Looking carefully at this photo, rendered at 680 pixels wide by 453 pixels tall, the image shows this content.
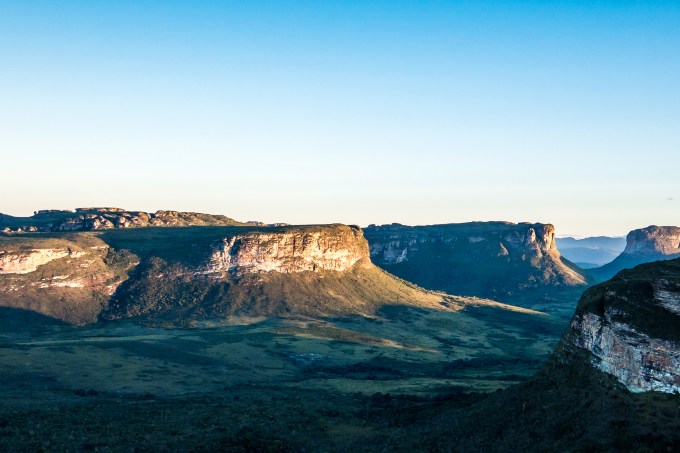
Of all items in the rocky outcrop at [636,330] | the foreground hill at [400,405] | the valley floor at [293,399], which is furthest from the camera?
the valley floor at [293,399]

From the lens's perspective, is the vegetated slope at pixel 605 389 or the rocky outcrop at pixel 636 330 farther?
the rocky outcrop at pixel 636 330

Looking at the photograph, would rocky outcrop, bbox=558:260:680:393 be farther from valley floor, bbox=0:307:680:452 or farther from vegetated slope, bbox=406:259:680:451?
valley floor, bbox=0:307:680:452

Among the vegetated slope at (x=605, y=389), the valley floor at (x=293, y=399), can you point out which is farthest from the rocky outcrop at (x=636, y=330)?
the valley floor at (x=293, y=399)

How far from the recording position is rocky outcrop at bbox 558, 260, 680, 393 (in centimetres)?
5934

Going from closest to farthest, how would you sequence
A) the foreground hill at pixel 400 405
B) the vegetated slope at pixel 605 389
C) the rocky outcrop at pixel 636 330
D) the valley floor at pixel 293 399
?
the vegetated slope at pixel 605 389 → the rocky outcrop at pixel 636 330 → the foreground hill at pixel 400 405 → the valley floor at pixel 293 399

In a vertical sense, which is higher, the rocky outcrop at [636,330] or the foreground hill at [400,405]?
the rocky outcrop at [636,330]

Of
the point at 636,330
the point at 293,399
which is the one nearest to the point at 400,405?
the point at 293,399

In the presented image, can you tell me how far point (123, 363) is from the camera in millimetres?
135125

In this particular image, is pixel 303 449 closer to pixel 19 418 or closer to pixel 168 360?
pixel 19 418

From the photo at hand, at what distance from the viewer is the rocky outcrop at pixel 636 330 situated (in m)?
59.3

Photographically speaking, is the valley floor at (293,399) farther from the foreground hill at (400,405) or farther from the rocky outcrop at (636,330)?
the rocky outcrop at (636,330)

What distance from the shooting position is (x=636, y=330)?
62500mm

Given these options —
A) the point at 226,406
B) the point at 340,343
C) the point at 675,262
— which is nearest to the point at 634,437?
the point at 675,262

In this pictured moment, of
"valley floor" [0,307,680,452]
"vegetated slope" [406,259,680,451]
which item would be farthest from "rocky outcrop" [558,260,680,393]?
"valley floor" [0,307,680,452]
